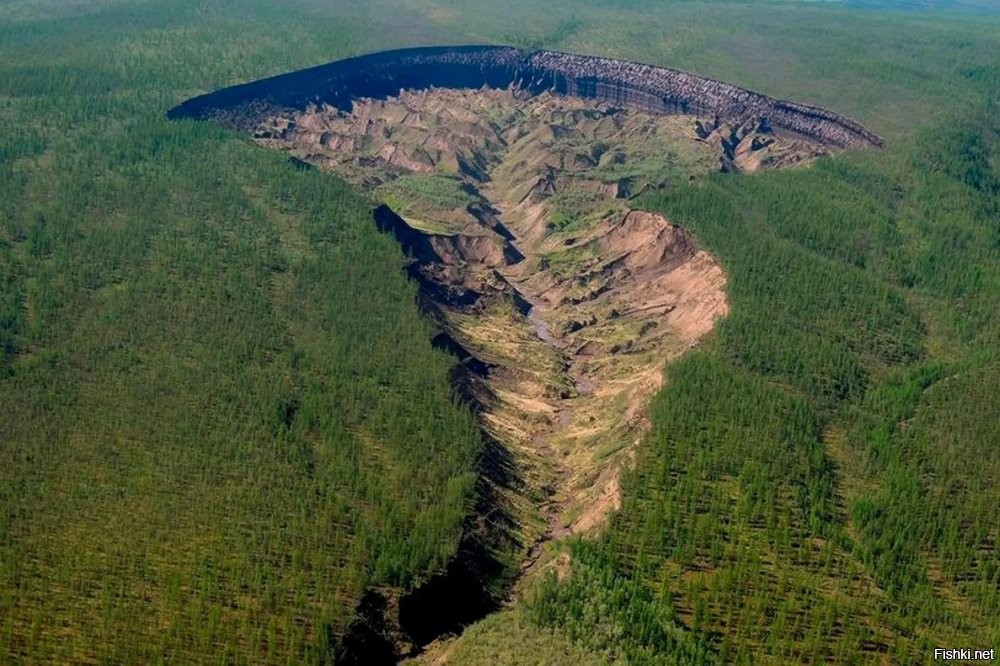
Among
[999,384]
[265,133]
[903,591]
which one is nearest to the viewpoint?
[903,591]

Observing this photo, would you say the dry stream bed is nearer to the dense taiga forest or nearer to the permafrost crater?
the permafrost crater

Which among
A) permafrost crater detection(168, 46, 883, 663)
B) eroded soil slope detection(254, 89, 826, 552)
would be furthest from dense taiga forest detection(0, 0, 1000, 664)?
eroded soil slope detection(254, 89, 826, 552)

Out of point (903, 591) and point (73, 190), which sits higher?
point (73, 190)

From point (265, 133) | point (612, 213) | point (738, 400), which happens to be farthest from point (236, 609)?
point (265, 133)

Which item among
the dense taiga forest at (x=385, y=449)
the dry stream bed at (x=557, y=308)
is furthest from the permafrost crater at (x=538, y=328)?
the dense taiga forest at (x=385, y=449)

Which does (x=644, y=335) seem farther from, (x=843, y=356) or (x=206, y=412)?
(x=206, y=412)

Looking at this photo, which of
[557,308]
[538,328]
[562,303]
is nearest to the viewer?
[538,328]

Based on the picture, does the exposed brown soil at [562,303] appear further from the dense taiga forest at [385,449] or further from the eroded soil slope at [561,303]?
the dense taiga forest at [385,449]

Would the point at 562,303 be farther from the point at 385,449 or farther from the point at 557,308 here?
the point at 385,449

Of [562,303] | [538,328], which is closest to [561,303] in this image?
[562,303]
